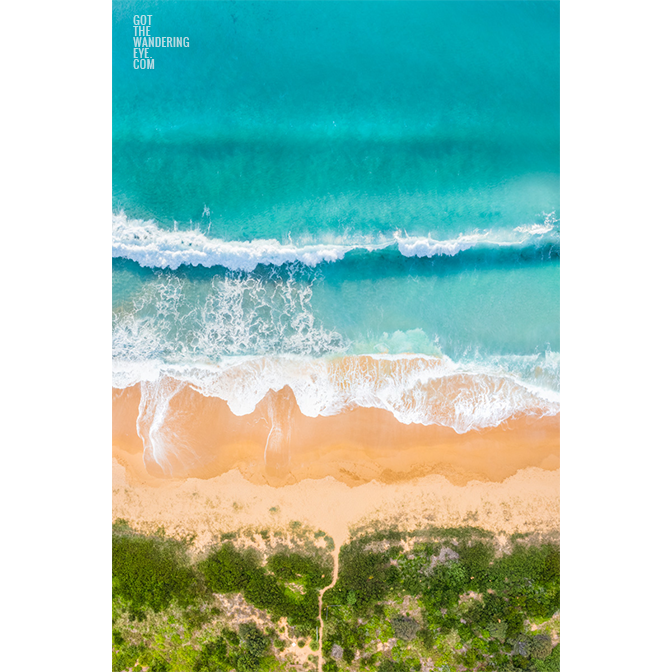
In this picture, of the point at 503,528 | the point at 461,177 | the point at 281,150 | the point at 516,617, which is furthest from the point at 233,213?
the point at 516,617

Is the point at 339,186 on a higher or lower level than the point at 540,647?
higher

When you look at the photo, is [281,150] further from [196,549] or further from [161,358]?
[196,549]

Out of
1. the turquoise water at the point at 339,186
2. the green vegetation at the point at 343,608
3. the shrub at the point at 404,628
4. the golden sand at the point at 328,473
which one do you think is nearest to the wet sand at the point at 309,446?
the golden sand at the point at 328,473

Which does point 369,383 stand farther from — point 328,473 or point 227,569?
point 227,569

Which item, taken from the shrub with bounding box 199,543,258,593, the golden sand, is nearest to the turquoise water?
the golden sand

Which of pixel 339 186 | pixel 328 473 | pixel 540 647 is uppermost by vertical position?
pixel 339 186

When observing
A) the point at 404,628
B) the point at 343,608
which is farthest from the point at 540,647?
the point at 343,608

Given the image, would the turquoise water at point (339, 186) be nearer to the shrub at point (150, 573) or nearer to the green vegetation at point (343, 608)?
the shrub at point (150, 573)
